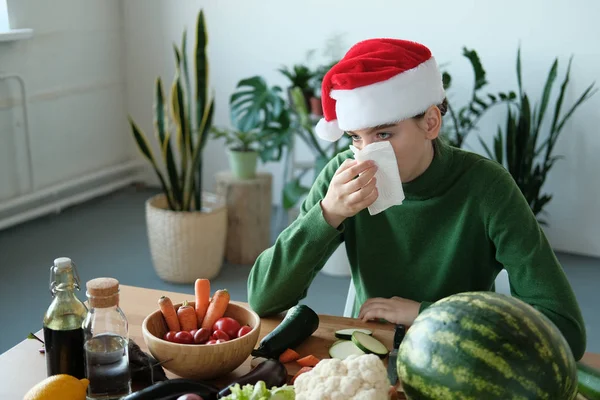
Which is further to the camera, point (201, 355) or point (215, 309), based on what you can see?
point (215, 309)

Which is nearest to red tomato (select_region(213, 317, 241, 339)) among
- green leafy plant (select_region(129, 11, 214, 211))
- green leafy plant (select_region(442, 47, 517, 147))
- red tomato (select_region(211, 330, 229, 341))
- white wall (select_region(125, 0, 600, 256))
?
red tomato (select_region(211, 330, 229, 341))

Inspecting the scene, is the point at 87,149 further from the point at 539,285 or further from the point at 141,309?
the point at 539,285

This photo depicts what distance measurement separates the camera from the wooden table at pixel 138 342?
1.29 m

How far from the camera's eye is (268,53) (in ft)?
15.2

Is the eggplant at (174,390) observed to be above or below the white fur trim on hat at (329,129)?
below

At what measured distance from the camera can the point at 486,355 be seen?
3.28ft

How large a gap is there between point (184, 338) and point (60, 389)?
225 mm

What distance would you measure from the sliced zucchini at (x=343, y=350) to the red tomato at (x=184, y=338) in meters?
0.27

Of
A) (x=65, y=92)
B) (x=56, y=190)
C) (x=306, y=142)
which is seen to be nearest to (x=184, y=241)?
(x=306, y=142)

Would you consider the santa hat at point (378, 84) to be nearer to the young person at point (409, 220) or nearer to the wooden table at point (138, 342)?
the young person at point (409, 220)

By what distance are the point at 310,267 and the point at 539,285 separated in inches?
18.7

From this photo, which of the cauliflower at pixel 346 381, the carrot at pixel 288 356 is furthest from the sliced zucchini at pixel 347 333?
the cauliflower at pixel 346 381

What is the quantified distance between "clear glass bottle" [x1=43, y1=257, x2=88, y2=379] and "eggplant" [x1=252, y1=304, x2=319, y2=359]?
0.31m

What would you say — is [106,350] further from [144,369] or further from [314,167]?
[314,167]
